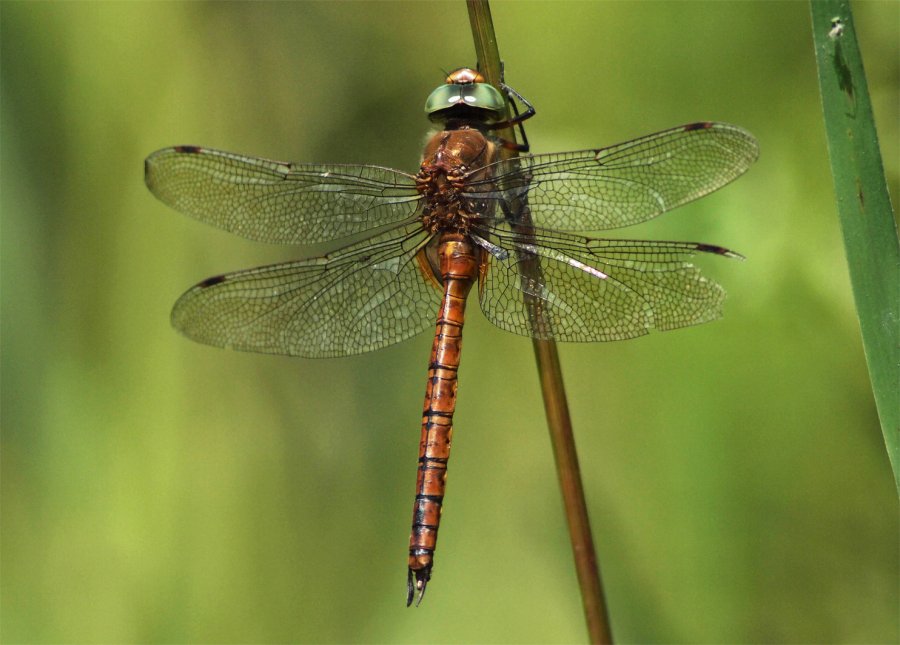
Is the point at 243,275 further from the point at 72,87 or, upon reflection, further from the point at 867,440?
the point at 867,440

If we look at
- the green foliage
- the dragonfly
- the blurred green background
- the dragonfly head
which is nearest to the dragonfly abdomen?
the dragonfly

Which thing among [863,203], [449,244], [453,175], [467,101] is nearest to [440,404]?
[449,244]

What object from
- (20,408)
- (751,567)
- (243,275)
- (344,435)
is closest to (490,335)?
(344,435)

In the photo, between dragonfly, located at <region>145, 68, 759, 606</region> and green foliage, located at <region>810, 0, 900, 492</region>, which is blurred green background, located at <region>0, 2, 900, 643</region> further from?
green foliage, located at <region>810, 0, 900, 492</region>

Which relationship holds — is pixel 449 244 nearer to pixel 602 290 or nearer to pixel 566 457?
pixel 602 290

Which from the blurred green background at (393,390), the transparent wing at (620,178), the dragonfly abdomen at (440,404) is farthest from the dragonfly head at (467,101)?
the blurred green background at (393,390)

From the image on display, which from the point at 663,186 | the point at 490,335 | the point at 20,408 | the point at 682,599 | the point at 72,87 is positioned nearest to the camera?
the point at 663,186
